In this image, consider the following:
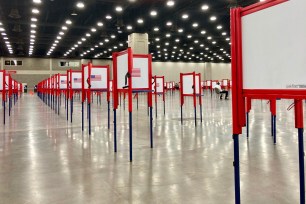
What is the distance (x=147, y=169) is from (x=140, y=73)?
73.4 inches

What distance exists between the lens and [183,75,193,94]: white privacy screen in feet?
29.5

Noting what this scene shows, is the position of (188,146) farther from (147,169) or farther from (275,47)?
(275,47)

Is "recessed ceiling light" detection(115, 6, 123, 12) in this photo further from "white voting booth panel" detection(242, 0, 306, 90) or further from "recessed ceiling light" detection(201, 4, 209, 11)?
"white voting booth panel" detection(242, 0, 306, 90)

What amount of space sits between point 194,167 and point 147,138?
2.45m

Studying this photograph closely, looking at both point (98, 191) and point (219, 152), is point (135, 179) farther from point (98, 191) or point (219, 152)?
point (219, 152)

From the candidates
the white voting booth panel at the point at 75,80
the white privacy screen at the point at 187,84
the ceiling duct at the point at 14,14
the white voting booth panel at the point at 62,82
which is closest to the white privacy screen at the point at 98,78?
the white voting booth panel at the point at 75,80

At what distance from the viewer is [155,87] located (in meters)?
11.9

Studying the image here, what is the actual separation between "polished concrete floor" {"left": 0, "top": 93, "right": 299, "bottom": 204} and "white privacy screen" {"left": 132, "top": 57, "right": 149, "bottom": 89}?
1128 millimetres

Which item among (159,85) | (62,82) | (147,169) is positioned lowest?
(147,169)

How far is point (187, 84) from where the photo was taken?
914cm

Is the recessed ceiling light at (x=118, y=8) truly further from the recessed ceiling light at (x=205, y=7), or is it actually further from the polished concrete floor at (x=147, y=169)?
the polished concrete floor at (x=147, y=169)

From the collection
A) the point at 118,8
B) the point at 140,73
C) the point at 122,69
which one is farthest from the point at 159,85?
the point at 118,8

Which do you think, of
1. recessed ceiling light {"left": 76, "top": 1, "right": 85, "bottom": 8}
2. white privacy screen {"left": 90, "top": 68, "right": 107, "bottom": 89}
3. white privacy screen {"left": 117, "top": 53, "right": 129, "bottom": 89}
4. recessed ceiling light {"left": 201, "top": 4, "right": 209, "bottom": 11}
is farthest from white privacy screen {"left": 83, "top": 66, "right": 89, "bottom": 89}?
recessed ceiling light {"left": 201, "top": 4, "right": 209, "bottom": 11}

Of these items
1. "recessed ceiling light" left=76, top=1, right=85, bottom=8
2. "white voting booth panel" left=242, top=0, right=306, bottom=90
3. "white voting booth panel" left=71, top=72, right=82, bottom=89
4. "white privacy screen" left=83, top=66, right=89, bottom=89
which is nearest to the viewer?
"white voting booth panel" left=242, top=0, right=306, bottom=90
